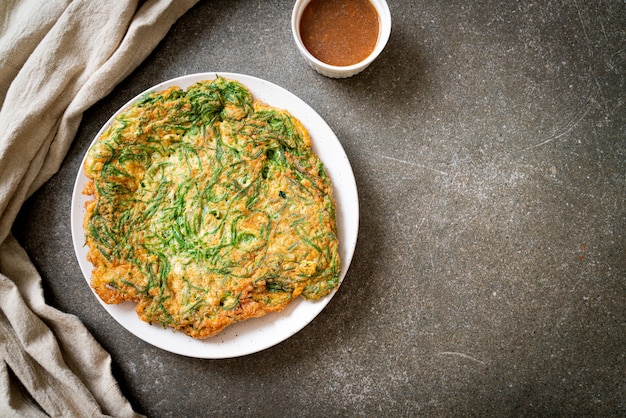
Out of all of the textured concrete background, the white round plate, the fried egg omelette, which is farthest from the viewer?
the textured concrete background

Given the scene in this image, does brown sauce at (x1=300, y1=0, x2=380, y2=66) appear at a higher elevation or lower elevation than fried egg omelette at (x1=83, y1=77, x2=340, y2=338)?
higher

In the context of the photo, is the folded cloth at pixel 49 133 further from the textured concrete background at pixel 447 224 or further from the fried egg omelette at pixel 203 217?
the fried egg omelette at pixel 203 217

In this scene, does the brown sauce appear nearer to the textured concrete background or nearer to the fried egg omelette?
the textured concrete background

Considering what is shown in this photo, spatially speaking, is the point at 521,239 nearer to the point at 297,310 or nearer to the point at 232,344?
the point at 297,310

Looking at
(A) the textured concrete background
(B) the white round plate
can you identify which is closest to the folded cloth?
(A) the textured concrete background

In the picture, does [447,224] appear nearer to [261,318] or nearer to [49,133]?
[261,318]

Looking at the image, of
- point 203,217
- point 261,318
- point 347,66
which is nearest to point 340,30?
point 347,66

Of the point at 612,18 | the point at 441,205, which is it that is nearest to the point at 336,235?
the point at 441,205

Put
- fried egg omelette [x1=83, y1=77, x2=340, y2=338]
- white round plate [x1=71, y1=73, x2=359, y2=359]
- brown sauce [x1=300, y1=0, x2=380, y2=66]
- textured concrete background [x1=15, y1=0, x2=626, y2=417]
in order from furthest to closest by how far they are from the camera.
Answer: textured concrete background [x1=15, y1=0, x2=626, y2=417], brown sauce [x1=300, y1=0, x2=380, y2=66], white round plate [x1=71, y1=73, x2=359, y2=359], fried egg omelette [x1=83, y1=77, x2=340, y2=338]
